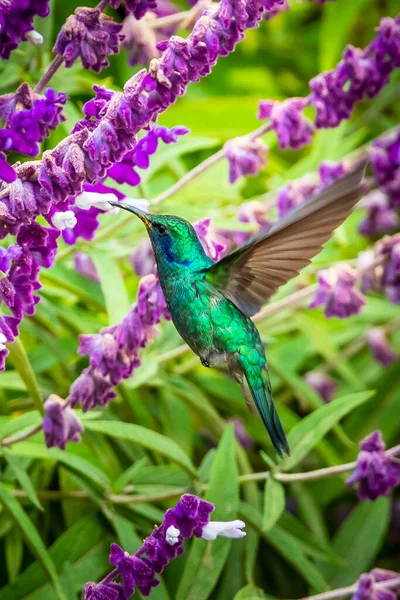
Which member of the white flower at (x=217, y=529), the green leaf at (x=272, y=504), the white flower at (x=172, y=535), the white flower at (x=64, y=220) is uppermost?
the white flower at (x=64, y=220)

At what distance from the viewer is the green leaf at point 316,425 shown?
2301 mm

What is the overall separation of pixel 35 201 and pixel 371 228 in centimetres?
217

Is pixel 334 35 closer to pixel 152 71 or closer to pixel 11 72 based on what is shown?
pixel 11 72

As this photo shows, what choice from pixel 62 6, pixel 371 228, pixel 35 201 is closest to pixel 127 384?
pixel 35 201

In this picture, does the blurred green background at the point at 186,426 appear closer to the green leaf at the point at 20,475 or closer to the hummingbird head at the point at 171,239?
the green leaf at the point at 20,475

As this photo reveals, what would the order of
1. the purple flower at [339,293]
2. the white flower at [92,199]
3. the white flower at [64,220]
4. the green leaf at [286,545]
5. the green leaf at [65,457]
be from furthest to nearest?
the purple flower at [339,293] → the green leaf at [286,545] → the green leaf at [65,457] → the white flower at [92,199] → the white flower at [64,220]

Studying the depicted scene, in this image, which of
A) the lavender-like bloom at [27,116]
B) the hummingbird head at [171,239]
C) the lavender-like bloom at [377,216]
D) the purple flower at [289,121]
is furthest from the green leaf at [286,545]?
the lavender-like bloom at [377,216]

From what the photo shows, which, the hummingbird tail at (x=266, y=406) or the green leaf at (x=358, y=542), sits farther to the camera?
the green leaf at (x=358, y=542)

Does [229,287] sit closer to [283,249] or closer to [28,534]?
[283,249]

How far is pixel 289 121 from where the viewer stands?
2518 millimetres

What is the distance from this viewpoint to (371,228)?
3.53 m

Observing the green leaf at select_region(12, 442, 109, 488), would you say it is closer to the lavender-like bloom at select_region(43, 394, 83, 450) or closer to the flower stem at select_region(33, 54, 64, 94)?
the lavender-like bloom at select_region(43, 394, 83, 450)

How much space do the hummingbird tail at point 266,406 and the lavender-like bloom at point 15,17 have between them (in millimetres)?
845

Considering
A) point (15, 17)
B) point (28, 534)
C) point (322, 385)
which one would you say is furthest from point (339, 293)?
point (15, 17)
